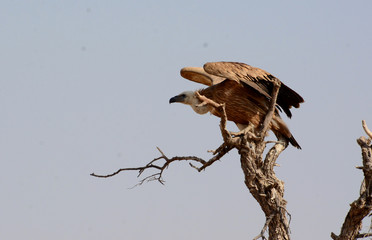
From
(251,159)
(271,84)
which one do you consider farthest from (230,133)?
(271,84)

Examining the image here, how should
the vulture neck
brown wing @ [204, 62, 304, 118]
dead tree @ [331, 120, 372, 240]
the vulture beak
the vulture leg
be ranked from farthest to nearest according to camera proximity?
the vulture beak
the vulture neck
brown wing @ [204, 62, 304, 118]
the vulture leg
dead tree @ [331, 120, 372, 240]

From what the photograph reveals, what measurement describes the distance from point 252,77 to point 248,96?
0.81 ft

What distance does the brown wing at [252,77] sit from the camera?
7.69m

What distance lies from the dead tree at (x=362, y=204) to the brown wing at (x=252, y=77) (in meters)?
1.03

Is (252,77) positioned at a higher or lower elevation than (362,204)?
higher

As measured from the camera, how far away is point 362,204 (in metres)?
6.86

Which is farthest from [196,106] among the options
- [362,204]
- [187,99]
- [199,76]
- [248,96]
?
[362,204]

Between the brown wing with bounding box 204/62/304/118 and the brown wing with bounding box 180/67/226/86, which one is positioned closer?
the brown wing with bounding box 204/62/304/118

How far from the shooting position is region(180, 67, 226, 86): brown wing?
27.6 ft

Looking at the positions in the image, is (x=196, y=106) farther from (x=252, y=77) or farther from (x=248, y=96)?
(x=252, y=77)

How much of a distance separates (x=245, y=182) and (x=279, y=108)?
114 centimetres

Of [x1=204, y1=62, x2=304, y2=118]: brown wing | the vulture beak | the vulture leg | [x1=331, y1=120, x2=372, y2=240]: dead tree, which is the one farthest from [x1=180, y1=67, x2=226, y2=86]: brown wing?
[x1=331, y1=120, x2=372, y2=240]: dead tree

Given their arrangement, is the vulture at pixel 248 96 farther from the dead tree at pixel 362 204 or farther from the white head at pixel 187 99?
the dead tree at pixel 362 204

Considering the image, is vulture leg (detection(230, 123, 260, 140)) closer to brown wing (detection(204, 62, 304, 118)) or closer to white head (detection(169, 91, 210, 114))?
brown wing (detection(204, 62, 304, 118))
